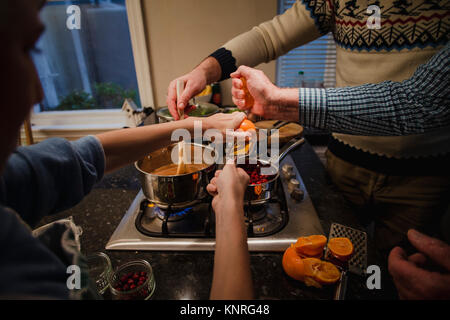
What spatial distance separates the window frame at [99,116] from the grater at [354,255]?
2.05 m

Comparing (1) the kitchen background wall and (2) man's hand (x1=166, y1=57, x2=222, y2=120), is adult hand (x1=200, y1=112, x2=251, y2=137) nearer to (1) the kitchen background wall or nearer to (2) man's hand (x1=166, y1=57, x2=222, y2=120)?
(2) man's hand (x1=166, y1=57, x2=222, y2=120)

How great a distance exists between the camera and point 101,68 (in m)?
2.54

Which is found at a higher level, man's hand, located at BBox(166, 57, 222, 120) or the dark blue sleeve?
man's hand, located at BBox(166, 57, 222, 120)

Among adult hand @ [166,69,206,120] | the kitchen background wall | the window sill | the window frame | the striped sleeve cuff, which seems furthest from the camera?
the window sill

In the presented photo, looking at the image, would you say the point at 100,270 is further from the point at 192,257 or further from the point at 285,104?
the point at 285,104

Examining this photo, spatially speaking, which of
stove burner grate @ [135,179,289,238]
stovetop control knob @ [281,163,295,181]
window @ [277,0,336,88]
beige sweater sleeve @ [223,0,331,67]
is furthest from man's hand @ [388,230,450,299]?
window @ [277,0,336,88]

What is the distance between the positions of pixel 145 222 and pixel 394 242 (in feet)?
3.75

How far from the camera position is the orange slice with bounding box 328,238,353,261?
0.75 m

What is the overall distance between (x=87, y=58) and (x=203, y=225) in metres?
2.32

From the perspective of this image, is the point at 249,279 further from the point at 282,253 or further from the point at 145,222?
the point at 145,222

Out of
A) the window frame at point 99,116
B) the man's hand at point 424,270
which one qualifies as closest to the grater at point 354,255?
the man's hand at point 424,270

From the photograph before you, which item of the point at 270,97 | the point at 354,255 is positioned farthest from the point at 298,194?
the point at 270,97

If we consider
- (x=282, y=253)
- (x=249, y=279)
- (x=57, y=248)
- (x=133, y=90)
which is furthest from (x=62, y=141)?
(x=133, y=90)

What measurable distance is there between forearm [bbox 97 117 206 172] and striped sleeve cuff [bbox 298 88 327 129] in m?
0.47
